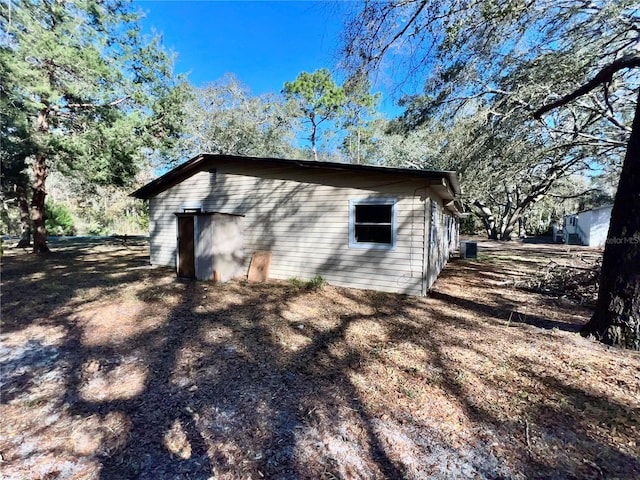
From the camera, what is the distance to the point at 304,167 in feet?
24.3

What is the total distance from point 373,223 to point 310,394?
4571mm

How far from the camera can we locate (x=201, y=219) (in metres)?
7.37

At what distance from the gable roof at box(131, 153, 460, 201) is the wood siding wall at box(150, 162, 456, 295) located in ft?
0.69

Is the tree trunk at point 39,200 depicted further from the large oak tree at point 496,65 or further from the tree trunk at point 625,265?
the tree trunk at point 625,265

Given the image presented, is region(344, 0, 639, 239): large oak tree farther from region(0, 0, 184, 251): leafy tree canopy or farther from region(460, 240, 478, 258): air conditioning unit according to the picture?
region(0, 0, 184, 251): leafy tree canopy

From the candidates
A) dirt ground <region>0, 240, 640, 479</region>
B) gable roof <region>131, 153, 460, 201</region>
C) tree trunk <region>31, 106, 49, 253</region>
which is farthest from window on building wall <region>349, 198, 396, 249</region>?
tree trunk <region>31, 106, 49, 253</region>

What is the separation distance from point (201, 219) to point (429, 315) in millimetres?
5521

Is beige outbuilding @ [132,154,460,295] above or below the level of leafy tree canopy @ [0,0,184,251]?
below

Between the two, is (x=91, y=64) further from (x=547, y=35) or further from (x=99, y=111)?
(x=547, y=35)

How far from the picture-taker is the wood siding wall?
6.38 m

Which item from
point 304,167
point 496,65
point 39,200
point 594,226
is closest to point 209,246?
point 304,167

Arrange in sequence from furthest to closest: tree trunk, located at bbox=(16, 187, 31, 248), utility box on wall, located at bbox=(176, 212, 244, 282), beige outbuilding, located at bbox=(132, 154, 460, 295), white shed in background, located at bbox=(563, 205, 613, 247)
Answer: white shed in background, located at bbox=(563, 205, 613, 247) < tree trunk, located at bbox=(16, 187, 31, 248) < utility box on wall, located at bbox=(176, 212, 244, 282) < beige outbuilding, located at bbox=(132, 154, 460, 295)

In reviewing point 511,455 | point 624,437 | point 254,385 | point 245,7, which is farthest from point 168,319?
point 245,7

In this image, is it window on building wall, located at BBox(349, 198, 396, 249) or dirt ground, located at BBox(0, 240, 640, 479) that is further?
window on building wall, located at BBox(349, 198, 396, 249)
